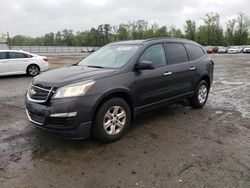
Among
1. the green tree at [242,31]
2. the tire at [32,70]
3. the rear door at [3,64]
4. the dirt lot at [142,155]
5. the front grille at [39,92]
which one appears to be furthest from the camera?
the green tree at [242,31]

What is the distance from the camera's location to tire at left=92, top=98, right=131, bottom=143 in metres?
4.16

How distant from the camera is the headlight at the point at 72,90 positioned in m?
3.95

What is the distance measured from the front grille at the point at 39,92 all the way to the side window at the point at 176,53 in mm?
2740

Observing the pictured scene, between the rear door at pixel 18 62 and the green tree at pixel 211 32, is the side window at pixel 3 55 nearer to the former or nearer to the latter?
the rear door at pixel 18 62

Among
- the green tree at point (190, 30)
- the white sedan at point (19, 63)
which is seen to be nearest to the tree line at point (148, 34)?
the green tree at point (190, 30)

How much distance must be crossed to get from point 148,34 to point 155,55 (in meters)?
85.4

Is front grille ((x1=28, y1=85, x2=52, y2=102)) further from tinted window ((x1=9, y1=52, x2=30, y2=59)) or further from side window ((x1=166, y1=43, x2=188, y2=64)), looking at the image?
tinted window ((x1=9, y1=52, x2=30, y2=59))

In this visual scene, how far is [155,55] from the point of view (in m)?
5.30

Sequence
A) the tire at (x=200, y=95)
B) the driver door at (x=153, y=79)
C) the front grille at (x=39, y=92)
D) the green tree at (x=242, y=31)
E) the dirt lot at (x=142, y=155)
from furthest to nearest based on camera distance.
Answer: the green tree at (x=242, y=31) < the tire at (x=200, y=95) < the driver door at (x=153, y=79) < the front grille at (x=39, y=92) < the dirt lot at (x=142, y=155)

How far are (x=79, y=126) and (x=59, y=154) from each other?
551 mm

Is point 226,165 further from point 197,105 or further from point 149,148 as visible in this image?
point 197,105

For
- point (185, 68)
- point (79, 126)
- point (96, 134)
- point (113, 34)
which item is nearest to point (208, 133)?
point (185, 68)

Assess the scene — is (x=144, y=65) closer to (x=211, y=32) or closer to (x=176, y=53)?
(x=176, y=53)

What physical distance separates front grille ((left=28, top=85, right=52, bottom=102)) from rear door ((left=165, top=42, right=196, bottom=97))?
99.0 inches
